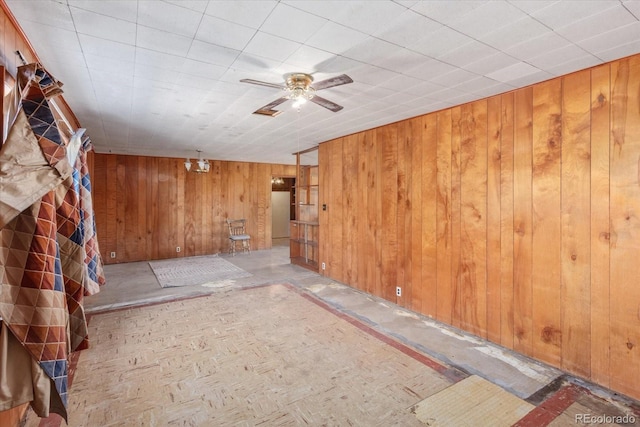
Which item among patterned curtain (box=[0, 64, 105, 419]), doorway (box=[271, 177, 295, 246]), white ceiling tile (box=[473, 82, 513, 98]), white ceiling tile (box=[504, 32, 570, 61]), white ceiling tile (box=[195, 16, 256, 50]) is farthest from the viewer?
doorway (box=[271, 177, 295, 246])

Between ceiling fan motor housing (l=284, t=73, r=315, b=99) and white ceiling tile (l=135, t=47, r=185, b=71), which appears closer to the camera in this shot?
white ceiling tile (l=135, t=47, r=185, b=71)

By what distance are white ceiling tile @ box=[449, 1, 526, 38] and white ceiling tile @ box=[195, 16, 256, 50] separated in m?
1.22

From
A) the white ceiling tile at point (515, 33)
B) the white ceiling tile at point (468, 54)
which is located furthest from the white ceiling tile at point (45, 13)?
the white ceiling tile at point (515, 33)

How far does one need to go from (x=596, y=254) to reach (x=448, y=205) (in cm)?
130

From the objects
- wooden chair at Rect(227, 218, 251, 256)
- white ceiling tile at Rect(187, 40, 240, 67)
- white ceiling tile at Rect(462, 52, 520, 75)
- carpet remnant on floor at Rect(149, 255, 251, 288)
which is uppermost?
white ceiling tile at Rect(187, 40, 240, 67)

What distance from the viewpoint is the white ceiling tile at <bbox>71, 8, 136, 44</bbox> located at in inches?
66.2

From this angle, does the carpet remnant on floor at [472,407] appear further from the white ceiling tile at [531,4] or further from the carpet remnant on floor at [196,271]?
the carpet remnant on floor at [196,271]

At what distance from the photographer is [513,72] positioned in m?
2.37

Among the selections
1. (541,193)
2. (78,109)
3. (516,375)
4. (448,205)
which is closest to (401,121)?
(448,205)

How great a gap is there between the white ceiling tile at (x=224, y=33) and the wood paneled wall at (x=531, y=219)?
2.33 meters

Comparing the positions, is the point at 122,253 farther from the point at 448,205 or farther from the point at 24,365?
the point at 448,205

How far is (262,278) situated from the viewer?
206 inches

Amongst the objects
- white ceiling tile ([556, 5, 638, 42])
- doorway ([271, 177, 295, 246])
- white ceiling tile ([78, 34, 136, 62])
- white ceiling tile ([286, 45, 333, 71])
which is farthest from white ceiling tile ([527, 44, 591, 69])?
doorway ([271, 177, 295, 246])

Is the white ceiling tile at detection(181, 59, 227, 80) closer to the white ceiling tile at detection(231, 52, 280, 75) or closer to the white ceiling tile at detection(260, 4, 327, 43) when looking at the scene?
the white ceiling tile at detection(231, 52, 280, 75)
